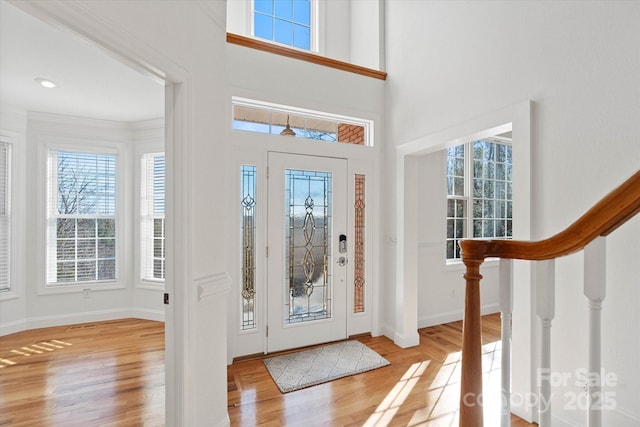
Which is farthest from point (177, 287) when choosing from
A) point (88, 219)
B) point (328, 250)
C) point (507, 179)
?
point (507, 179)

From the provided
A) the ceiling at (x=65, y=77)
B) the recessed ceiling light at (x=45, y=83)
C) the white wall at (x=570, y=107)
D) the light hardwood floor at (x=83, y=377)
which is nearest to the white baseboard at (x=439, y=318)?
the white wall at (x=570, y=107)

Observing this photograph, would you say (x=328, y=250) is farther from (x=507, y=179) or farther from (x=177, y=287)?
(x=507, y=179)

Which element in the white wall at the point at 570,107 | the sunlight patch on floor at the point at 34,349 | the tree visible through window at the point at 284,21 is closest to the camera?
the white wall at the point at 570,107

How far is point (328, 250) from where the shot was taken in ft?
11.2

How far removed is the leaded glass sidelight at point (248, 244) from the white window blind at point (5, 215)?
297 centimetres

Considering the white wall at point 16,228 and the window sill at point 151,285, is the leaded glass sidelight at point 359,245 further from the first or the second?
the white wall at point 16,228

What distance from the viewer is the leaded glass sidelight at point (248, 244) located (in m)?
3.06

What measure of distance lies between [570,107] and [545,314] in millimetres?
1842

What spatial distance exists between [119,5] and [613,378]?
3149mm

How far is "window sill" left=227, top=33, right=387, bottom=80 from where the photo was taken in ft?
9.86

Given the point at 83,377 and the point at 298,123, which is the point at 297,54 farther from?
the point at 83,377

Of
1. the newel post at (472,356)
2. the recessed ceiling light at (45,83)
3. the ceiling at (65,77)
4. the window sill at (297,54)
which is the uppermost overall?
the window sill at (297,54)

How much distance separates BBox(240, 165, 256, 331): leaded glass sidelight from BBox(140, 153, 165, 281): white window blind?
5.86 ft

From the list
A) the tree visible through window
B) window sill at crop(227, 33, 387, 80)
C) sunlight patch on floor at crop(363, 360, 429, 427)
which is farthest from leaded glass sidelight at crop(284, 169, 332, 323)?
the tree visible through window
